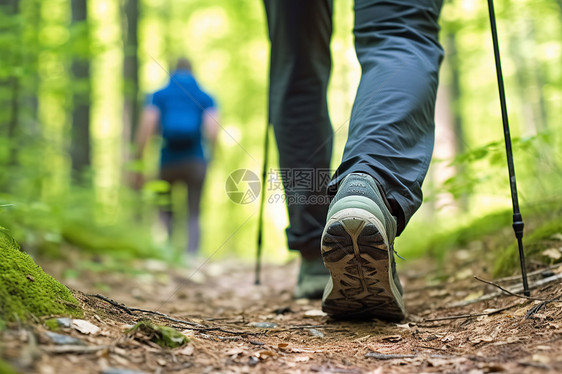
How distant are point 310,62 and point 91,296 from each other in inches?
54.8

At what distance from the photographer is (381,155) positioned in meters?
1.55

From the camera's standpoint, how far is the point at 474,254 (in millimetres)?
2947

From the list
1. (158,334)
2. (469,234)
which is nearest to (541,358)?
(158,334)

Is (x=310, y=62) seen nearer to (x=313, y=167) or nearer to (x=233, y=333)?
(x=313, y=167)

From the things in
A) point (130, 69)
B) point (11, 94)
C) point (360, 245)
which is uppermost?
point (130, 69)

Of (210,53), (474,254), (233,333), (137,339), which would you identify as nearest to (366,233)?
(233,333)

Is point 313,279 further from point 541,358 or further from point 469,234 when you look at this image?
point 469,234

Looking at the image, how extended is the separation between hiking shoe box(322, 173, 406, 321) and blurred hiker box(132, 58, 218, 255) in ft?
13.8

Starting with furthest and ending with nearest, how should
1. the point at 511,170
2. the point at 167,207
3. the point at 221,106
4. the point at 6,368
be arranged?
the point at 221,106 < the point at 167,207 < the point at 511,170 < the point at 6,368

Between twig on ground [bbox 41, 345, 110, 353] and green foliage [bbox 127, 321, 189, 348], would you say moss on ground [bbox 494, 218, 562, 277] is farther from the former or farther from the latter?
twig on ground [bbox 41, 345, 110, 353]

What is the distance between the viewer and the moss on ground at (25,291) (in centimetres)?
118

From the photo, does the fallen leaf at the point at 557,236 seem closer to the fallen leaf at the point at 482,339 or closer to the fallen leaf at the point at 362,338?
the fallen leaf at the point at 482,339

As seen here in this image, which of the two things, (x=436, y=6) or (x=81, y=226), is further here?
(x=81, y=226)

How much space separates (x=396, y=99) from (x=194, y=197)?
436cm
